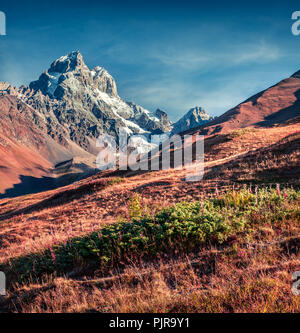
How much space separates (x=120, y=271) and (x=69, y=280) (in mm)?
1188

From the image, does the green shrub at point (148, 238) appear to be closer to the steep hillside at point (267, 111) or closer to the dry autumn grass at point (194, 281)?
the dry autumn grass at point (194, 281)

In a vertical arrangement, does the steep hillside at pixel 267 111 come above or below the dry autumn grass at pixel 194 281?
above

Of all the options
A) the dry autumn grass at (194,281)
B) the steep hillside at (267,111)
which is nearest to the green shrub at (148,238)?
the dry autumn grass at (194,281)

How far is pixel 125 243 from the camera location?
549 centimetres

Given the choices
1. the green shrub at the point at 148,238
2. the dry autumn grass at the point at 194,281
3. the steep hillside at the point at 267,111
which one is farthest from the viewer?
the steep hillside at the point at 267,111

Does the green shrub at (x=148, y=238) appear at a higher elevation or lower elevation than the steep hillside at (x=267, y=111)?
lower

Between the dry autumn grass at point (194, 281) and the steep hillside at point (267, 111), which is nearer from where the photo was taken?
the dry autumn grass at point (194, 281)

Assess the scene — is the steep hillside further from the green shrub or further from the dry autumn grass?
the dry autumn grass

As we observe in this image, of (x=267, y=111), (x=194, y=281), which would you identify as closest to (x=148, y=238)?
(x=194, y=281)

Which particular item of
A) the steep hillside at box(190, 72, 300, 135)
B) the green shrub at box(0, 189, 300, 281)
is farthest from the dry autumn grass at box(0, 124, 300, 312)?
the steep hillside at box(190, 72, 300, 135)

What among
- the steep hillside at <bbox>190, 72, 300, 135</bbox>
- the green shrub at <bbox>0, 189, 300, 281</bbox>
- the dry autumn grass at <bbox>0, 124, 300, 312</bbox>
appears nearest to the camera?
the dry autumn grass at <bbox>0, 124, 300, 312</bbox>

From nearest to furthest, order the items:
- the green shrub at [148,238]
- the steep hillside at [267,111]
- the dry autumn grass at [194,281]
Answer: the dry autumn grass at [194,281], the green shrub at [148,238], the steep hillside at [267,111]

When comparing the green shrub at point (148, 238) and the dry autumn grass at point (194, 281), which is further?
the green shrub at point (148, 238)
